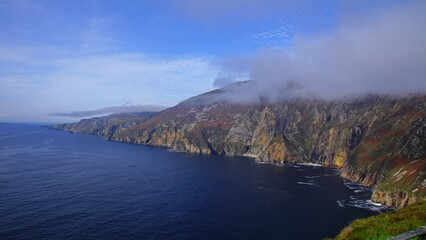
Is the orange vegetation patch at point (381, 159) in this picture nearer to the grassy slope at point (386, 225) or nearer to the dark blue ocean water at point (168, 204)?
the dark blue ocean water at point (168, 204)

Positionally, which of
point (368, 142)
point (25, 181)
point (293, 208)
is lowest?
point (293, 208)

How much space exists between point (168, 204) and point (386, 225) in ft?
289

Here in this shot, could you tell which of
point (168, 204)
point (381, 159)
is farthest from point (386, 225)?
point (381, 159)


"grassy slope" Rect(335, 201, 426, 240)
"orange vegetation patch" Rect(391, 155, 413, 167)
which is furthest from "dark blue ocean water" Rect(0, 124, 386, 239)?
"grassy slope" Rect(335, 201, 426, 240)

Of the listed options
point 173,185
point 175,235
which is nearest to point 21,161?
point 173,185

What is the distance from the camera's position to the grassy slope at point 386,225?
3123 centimetres

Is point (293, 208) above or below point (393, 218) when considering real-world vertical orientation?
below

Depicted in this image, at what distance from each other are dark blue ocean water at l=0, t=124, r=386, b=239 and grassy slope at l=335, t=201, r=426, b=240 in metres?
47.3

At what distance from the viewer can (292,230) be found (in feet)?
276

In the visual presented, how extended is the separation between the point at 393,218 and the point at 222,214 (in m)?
70.0

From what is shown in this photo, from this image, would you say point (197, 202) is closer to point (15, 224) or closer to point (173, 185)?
point (173, 185)

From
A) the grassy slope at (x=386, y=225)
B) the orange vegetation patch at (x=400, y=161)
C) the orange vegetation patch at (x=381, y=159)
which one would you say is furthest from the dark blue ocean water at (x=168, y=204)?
the grassy slope at (x=386, y=225)

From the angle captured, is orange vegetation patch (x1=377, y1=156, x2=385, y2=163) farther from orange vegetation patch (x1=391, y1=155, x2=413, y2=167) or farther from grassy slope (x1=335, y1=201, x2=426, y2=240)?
grassy slope (x1=335, y1=201, x2=426, y2=240)

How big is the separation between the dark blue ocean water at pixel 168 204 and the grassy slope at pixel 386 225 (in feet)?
155
